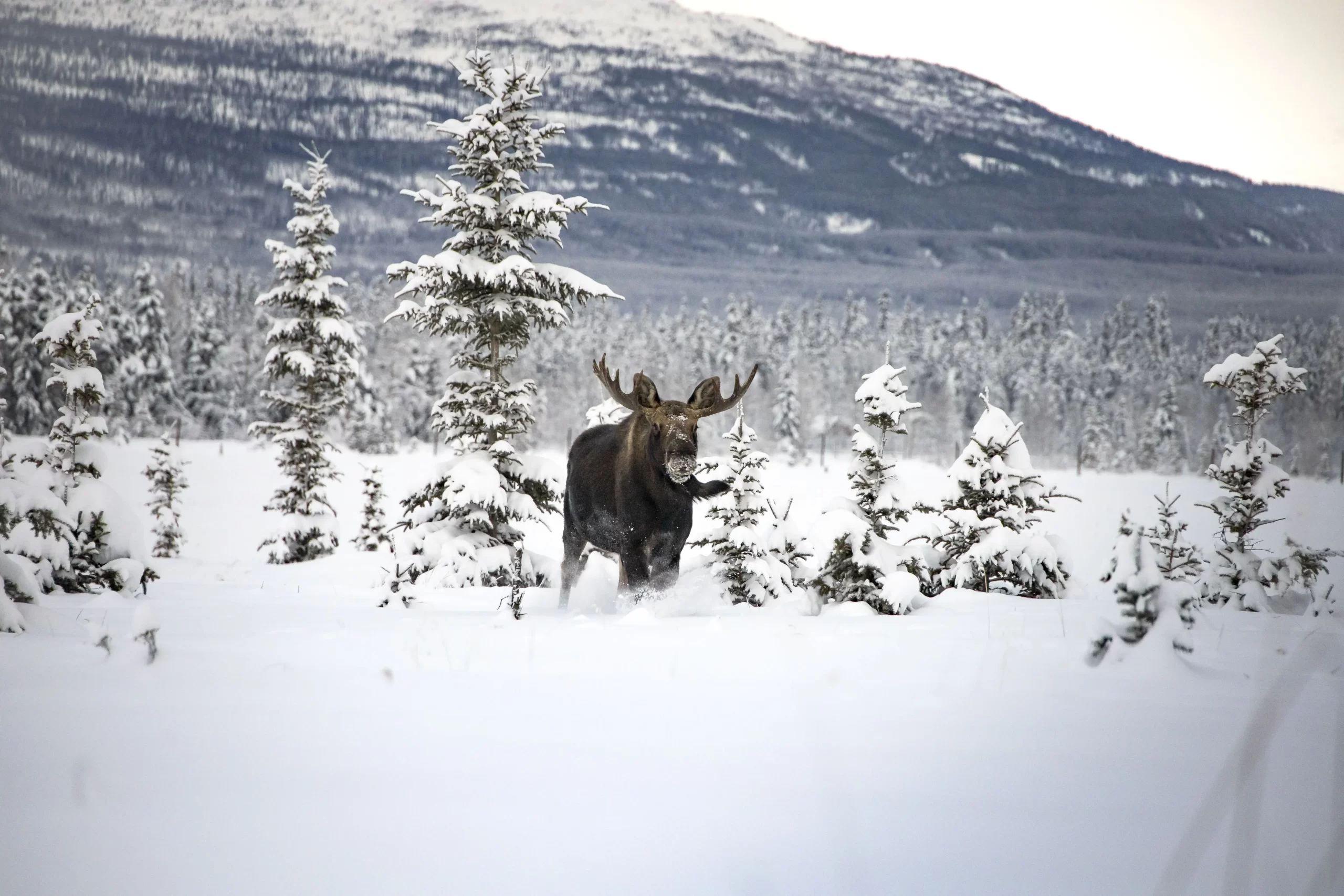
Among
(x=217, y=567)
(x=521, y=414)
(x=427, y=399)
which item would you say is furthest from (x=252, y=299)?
(x=521, y=414)

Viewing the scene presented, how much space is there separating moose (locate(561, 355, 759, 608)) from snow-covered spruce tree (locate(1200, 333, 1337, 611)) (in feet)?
20.7

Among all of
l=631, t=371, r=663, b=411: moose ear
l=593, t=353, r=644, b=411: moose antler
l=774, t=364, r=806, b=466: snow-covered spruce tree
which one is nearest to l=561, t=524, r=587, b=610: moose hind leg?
l=593, t=353, r=644, b=411: moose antler

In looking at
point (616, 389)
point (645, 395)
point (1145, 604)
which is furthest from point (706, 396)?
point (1145, 604)

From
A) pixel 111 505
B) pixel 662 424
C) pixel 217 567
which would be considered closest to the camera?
pixel 662 424

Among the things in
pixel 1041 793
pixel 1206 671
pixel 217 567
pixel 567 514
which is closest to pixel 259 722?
pixel 1041 793

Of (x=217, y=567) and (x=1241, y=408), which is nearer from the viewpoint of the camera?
(x=1241, y=408)

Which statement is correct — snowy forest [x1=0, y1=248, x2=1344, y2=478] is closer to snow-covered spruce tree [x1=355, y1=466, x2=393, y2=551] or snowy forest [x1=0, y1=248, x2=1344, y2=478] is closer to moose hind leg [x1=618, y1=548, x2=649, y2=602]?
snow-covered spruce tree [x1=355, y1=466, x2=393, y2=551]

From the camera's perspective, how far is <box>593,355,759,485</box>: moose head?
864 centimetres

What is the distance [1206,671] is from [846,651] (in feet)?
5.87

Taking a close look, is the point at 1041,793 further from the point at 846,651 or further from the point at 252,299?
the point at 252,299

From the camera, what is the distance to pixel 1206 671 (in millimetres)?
4457

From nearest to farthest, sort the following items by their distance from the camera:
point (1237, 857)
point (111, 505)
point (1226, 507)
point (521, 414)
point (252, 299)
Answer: point (1237, 857)
point (111, 505)
point (1226, 507)
point (521, 414)
point (252, 299)

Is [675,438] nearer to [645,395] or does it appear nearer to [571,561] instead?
[645,395]

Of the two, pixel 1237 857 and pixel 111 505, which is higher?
pixel 1237 857
